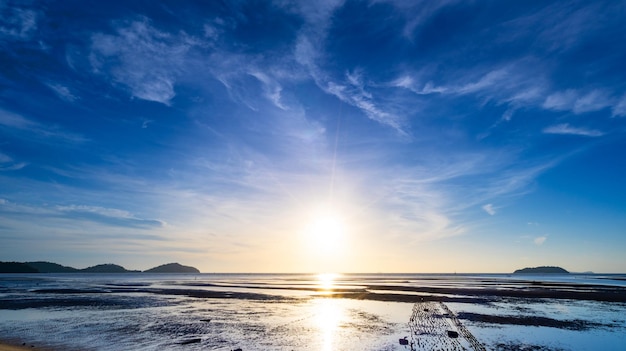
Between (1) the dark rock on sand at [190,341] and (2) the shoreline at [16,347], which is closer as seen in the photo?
(2) the shoreline at [16,347]

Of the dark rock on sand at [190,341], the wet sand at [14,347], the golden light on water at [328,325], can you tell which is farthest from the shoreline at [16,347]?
the golden light on water at [328,325]

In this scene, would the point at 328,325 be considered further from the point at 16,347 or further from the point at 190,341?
the point at 16,347

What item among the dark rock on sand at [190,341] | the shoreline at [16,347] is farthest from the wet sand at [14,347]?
the dark rock on sand at [190,341]

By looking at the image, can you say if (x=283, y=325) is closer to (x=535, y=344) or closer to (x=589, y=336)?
(x=535, y=344)

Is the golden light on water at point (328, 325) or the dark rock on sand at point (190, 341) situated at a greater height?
the golden light on water at point (328, 325)

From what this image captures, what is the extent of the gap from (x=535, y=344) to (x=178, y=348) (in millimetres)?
23250

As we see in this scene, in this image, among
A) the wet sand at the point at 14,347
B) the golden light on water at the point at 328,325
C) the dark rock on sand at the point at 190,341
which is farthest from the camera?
the golden light on water at the point at 328,325

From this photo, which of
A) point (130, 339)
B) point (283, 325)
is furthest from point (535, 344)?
point (130, 339)

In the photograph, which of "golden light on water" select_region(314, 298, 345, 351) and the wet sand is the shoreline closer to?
the wet sand

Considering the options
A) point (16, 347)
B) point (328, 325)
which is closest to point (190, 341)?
point (16, 347)

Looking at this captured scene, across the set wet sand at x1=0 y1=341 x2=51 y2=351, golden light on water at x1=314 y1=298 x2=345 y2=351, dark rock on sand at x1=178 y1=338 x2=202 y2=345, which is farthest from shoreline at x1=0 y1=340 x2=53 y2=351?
golden light on water at x1=314 y1=298 x2=345 y2=351

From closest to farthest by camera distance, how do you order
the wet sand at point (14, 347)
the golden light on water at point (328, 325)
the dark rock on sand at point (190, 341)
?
the wet sand at point (14, 347) < the dark rock on sand at point (190, 341) < the golden light on water at point (328, 325)

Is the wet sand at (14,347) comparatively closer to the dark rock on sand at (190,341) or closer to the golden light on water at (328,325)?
the dark rock on sand at (190,341)

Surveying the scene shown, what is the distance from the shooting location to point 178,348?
22.3 meters
